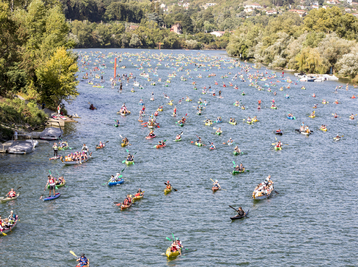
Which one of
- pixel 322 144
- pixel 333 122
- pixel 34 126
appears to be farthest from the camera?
pixel 333 122

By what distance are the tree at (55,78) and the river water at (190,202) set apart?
740 centimetres

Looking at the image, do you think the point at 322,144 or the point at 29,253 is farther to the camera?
the point at 322,144

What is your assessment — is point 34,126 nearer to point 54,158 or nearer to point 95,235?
point 54,158

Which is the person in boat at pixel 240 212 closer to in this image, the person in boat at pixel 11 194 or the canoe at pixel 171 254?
the canoe at pixel 171 254

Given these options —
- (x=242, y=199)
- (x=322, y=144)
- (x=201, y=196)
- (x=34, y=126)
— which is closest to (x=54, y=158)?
(x=34, y=126)

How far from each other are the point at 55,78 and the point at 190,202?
45999mm

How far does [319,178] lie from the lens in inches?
2397

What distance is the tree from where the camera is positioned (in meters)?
81.0

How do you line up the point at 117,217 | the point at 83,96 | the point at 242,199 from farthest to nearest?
1. the point at 83,96
2. the point at 242,199
3. the point at 117,217

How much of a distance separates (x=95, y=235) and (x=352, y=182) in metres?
40.3

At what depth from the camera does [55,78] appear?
8125cm

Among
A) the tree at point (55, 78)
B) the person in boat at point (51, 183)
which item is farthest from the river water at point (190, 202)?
the tree at point (55, 78)

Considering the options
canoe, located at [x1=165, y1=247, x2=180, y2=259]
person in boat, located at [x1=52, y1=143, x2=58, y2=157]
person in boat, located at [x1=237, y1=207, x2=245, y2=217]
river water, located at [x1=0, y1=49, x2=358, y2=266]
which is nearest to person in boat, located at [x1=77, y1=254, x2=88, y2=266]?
river water, located at [x1=0, y1=49, x2=358, y2=266]

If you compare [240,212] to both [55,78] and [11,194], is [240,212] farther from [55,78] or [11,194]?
[55,78]
